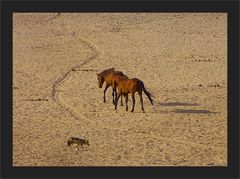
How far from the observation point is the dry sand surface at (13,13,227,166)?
477 inches

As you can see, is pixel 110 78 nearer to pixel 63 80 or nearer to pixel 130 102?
pixel 130 102

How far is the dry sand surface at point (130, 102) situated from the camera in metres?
12.1

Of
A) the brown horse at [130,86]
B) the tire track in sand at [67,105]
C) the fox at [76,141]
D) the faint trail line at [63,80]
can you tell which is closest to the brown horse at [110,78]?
the brown horse at [130,86]

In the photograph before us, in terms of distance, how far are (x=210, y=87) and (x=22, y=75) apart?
6189mm

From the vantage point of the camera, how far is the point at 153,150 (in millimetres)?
12211

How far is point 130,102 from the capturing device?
54.4ft

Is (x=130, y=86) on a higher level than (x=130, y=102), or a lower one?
higher

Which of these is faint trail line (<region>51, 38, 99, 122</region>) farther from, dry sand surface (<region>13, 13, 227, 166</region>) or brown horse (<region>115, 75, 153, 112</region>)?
brown horse (<region>115, 75, 153, 112</region>)

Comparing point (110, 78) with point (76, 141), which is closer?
point (76, 141)

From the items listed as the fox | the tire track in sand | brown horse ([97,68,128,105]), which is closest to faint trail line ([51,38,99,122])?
the tire track in sand

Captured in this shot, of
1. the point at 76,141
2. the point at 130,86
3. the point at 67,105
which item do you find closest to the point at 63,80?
the point at 67,105

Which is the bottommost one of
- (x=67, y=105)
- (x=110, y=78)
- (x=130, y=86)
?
(x=67, y=105)

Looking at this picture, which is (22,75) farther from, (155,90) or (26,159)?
(26,159)

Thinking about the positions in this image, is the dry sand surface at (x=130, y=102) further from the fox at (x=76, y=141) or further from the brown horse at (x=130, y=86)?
the brown horse at (x=130, y=86)
